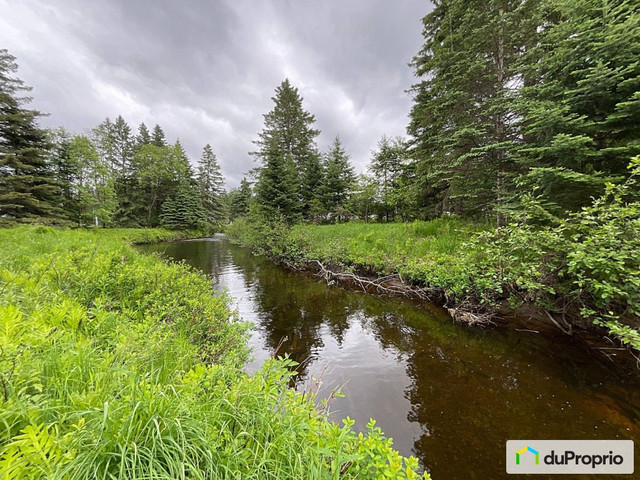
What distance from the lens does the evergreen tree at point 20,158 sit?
51.6 feet

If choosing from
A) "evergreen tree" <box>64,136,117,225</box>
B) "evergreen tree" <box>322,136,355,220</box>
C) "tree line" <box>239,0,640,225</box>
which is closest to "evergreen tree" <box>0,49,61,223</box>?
"evergreen tree" <box>64,136,117,225</box>

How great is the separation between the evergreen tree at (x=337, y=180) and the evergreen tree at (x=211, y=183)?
26667 mm

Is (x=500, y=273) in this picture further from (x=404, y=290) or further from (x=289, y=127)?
(x=289, y=127)

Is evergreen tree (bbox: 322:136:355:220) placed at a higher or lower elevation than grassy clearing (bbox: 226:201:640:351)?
higher

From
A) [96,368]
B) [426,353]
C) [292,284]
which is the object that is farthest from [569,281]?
[292,284]

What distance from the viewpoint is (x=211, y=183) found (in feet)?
138

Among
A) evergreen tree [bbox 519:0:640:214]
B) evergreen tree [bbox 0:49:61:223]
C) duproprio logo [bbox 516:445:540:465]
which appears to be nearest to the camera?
duproprio logo [bbox 516:445:540:465]

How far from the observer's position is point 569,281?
4301 mm

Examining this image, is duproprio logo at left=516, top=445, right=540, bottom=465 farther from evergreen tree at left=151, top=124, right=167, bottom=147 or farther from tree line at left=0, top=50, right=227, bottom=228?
evergreen tree at left=151, top=124, right=167, bottom=147

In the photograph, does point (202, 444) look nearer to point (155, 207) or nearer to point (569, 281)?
point (569, 281)

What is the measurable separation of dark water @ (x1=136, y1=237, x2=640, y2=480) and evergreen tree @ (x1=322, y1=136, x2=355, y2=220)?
48.0ft

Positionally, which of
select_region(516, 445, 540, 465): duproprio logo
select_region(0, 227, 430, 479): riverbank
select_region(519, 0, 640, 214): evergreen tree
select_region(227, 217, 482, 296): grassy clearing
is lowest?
select_region(516, 445, 540, 465): duproprio logo

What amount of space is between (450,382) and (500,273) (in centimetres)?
262

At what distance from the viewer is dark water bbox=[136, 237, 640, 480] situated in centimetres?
296
